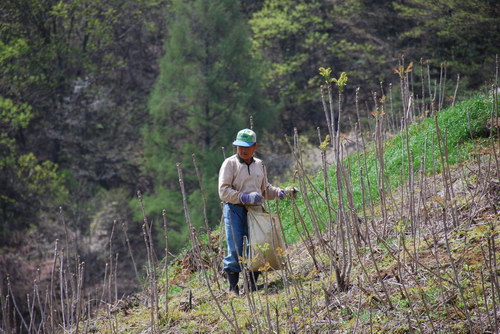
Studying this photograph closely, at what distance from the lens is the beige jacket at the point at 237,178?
5645 millimetres

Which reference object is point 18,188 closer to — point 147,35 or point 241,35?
point 241,35

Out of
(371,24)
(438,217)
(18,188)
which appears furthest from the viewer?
(371,24)

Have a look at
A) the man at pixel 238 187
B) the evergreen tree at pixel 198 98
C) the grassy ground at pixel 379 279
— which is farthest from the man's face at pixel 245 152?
the evergreen tree at pixel 198 98

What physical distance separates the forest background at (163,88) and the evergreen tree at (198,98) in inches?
2.0

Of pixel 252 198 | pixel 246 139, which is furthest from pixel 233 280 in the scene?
pixel 246 139

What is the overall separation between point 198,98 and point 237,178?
20.5 metres

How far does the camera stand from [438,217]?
5.36 meters

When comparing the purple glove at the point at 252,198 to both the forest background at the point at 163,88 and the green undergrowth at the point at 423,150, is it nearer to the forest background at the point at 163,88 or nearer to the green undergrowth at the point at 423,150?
the green undergrowth at the point at 423,150

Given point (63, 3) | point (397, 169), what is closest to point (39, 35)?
point (63, 3)

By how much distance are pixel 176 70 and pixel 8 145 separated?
687 centimetres

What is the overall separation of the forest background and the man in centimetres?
1521

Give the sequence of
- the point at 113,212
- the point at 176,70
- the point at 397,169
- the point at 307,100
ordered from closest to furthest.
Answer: the point at 397,169
the point at 113,212
the point at 176,70
the point at 307,100

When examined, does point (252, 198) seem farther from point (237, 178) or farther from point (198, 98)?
point (198, 98)

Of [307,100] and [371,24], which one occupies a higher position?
[371,24]
